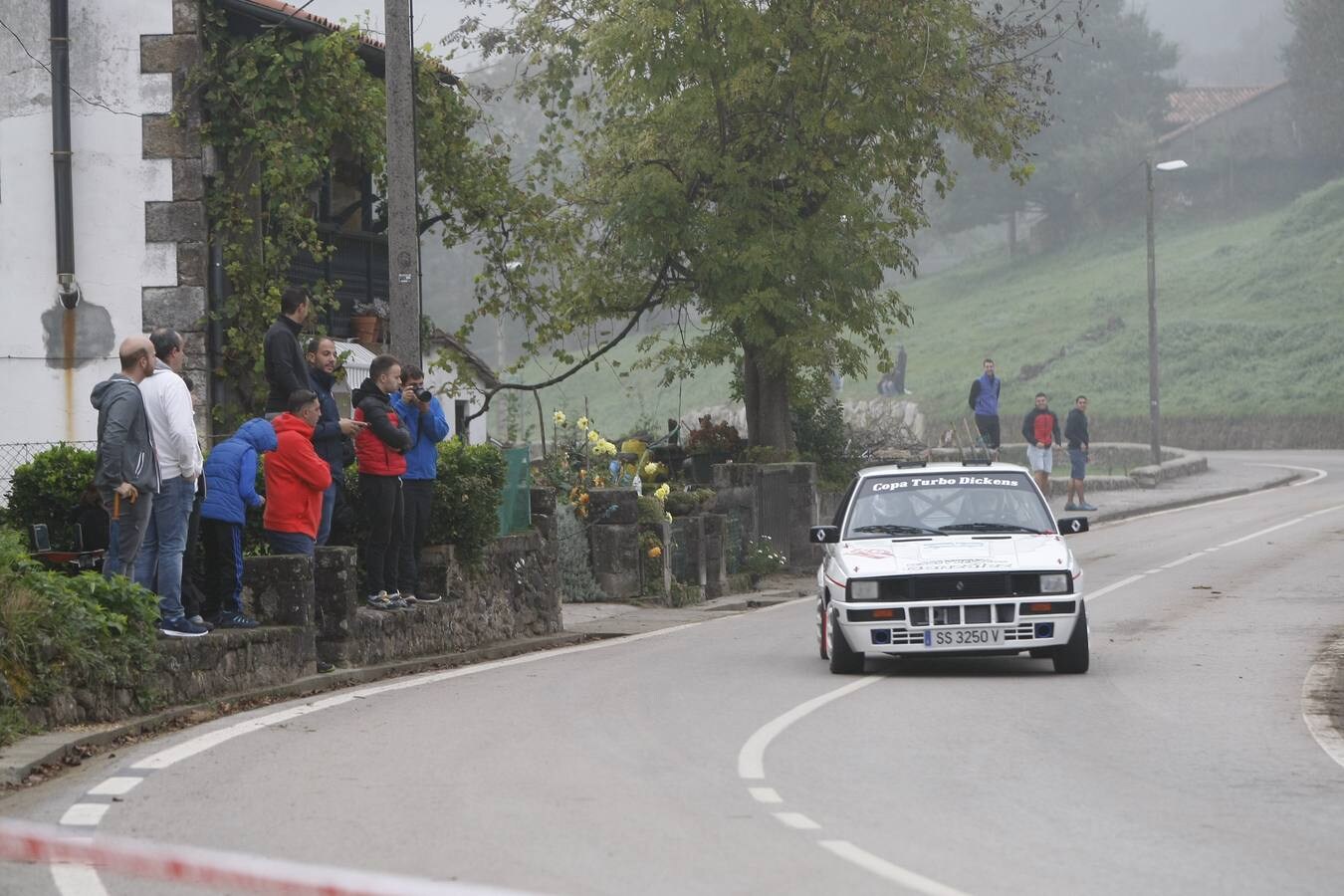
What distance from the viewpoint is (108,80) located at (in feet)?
66.9

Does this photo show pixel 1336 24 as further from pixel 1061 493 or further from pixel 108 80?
pixel 108 80

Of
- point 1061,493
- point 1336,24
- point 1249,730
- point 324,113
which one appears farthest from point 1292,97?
point 1249,730

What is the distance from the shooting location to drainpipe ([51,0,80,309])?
20.4m

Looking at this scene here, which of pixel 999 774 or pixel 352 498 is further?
pixel 352 498

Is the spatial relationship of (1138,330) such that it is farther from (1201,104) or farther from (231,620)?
(231,620)

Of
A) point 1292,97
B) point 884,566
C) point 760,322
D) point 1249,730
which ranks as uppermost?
point 1292,97

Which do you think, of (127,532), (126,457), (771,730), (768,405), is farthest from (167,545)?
(768,405)

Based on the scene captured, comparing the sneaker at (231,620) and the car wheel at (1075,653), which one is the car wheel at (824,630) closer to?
the car wheel at (1075,653)

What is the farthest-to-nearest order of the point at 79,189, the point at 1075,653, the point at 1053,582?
1. the point at 79,189
2. the point at 1075,653
3. the point at 1053,582

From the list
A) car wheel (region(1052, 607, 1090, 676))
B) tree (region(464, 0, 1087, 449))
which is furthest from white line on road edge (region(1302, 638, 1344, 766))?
tree (region(464, 0, 1087, 449))

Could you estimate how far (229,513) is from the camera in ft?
41.9

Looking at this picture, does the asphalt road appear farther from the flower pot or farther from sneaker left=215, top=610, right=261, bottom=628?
the flower pot

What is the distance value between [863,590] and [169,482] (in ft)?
15.4

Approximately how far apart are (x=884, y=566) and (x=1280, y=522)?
764 inches
